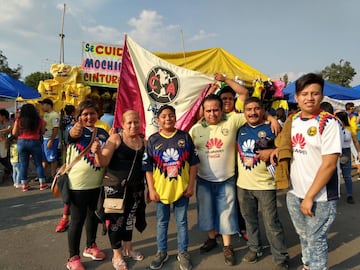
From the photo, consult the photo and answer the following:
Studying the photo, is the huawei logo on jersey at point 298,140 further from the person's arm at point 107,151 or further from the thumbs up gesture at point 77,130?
the thumbs up gesture at point 77,130

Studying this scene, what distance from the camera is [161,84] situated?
3.96m

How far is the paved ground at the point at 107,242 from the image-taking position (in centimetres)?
295

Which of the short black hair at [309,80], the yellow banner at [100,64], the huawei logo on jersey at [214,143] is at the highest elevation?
the yellow banner at [100,64]

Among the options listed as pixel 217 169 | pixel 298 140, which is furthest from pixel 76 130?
pixel 298 140

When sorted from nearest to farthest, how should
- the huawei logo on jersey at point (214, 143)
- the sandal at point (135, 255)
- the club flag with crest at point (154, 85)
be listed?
1. the huawei logo on jersey at point (214, 143)
2. the sandal at point (135, 255)
3. the club flag with crest at point (154, 85)

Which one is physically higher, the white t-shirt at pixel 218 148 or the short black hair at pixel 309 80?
the short black hair at pixel 309 80

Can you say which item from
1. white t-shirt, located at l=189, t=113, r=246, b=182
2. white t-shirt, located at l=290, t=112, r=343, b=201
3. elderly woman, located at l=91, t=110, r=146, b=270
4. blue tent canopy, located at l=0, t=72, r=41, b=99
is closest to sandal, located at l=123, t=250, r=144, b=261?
elderly woman, located at l=91, t=110, r=146, b=270

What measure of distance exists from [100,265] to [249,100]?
7.82 feet

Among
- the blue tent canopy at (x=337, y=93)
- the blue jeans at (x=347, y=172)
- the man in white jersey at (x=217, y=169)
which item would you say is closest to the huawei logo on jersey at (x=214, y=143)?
the man in white jersey at (x=217, y=169)

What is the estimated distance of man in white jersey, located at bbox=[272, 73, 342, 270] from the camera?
2115 millimetres

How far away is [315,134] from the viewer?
219 centimetres

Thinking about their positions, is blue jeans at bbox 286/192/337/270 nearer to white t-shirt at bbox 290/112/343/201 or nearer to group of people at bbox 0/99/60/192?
white t-shirt at bbox 290/112/343/201

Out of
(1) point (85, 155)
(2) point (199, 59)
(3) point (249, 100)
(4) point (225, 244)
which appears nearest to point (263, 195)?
(4) point (225, 244)

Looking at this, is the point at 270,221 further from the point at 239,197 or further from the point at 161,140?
the point at 161,140
